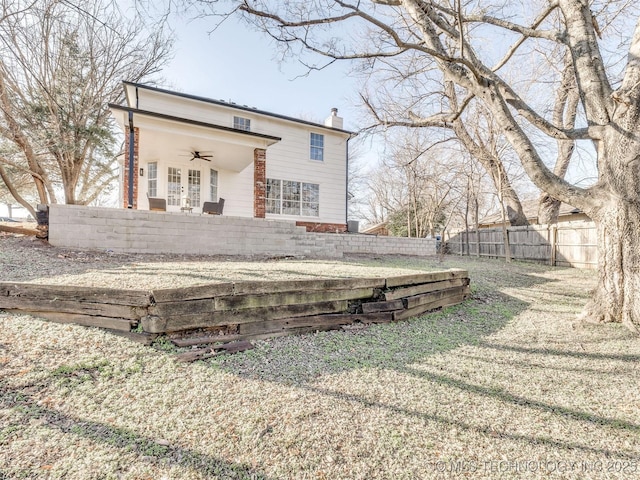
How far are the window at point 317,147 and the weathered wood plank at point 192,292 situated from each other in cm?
1130

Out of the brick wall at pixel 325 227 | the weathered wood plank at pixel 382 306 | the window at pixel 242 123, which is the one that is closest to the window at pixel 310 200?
the brick wall at pixel 325 227

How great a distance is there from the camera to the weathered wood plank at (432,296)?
4.31m

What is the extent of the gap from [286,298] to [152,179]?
918cm

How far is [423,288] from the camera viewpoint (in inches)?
182

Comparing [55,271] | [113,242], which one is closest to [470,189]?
[113,242]

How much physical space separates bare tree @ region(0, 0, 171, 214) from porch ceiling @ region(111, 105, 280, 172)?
3.39 metres

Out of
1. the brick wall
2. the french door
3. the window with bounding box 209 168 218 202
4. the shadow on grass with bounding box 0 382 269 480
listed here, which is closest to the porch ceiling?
the french door

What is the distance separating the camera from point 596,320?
14.0 feet

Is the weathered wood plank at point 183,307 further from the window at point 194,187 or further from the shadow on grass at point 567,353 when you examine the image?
the window at point 194,187

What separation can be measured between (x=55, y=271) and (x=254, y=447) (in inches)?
153

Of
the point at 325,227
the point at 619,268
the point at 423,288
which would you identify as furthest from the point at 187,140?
the point at 619,268

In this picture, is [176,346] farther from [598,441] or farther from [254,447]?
[598,441]

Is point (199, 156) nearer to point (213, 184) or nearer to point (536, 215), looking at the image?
point (213, 184)

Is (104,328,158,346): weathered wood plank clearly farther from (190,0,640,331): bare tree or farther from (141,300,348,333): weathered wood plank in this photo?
(190,0,640,331): bare tree
